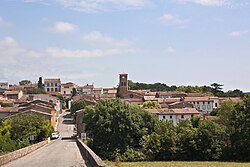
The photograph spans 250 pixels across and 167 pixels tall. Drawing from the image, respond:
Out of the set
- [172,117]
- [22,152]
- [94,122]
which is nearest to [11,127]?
[94,122]

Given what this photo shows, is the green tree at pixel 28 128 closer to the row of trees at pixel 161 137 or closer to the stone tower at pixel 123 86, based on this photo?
the row of trees at pixel 161 137

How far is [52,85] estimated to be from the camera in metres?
194

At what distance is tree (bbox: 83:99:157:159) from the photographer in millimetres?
59156

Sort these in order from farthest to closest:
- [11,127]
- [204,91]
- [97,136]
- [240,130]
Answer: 1. [204,91]
2. [11,127]
3. [97,136]
4. [240,130]

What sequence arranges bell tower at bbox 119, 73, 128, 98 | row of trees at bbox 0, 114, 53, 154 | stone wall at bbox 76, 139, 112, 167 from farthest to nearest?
bell tower at bbox 119, 73, 128, 98 → row of trees at bbox 0, 114, 53, 154 → stone wall at bbox 76, 139, 112, 167

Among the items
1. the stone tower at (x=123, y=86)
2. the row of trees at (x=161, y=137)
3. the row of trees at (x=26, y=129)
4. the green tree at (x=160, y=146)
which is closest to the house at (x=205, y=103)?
the stone tower at (x=123, y=86)

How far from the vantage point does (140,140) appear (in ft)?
200

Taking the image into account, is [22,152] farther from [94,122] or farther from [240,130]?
[240,130]

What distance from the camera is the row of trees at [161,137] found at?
56031mm

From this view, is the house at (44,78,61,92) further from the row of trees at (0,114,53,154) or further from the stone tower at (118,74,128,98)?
the row of trees at (0,114,53,154)

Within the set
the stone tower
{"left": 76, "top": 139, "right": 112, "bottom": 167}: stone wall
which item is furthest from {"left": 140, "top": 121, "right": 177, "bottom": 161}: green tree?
Result: the stone tower

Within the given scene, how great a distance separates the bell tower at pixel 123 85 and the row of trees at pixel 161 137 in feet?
293

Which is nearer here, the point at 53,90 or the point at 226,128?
the point at 226,128

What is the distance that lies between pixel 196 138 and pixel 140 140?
27.5 feet
